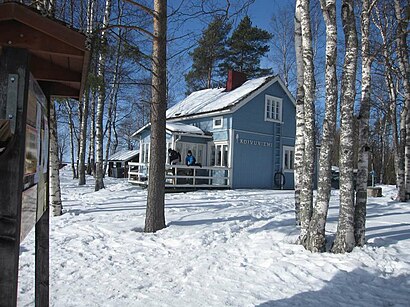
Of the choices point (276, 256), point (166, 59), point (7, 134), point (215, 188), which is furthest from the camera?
point (215, 188)

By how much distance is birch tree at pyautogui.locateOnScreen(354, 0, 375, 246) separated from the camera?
19.3 ft

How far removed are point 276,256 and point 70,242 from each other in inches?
141

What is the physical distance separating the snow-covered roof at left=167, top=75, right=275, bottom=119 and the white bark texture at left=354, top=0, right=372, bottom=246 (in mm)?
11211

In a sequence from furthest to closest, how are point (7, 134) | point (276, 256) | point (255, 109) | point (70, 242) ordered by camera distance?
point (255, 109), point (70, 242), point (276, 256), point (7, 134)

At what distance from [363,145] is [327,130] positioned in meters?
0.71

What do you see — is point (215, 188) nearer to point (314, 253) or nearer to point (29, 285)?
point (314, 253)

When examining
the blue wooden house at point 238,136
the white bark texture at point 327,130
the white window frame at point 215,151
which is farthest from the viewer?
the white window frame at point 215,151

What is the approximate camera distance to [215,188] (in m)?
17.2

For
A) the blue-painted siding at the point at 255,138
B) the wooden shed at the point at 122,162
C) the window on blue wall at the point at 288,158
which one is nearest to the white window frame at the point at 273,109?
the blue-painted siding at the point at 255,138

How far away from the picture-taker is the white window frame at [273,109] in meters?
19.6

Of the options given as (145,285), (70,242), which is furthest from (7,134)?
(70,242)

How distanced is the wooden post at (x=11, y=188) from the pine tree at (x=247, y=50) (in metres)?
30.2

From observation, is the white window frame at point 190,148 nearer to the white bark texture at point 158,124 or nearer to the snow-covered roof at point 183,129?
the snow-covered roof at point 183,129

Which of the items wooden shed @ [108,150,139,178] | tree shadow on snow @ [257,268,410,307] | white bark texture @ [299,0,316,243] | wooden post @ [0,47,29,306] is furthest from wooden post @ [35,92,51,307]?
wooden shed @ [108,150,139,178]
